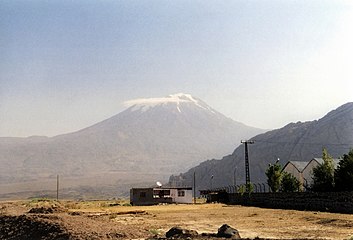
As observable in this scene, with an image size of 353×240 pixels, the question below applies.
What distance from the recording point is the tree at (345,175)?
5250 centimetres

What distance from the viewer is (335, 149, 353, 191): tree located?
52500mm

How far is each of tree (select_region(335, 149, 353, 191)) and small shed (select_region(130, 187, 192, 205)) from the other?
4418 centimetres

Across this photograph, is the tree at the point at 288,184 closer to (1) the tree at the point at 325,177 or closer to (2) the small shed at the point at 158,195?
(1) the tree at the point at 325,177

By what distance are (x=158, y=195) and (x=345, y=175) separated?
47943mm

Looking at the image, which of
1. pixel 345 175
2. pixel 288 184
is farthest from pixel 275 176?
pixel 345 175

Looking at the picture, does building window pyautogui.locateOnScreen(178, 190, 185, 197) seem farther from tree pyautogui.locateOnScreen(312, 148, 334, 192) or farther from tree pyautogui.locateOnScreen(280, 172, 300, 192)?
tree pyautogui.locateOnScreen(312, 148, 334, 192)

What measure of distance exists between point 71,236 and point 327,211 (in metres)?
29.6

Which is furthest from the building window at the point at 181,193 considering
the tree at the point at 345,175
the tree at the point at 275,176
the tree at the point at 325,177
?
the tree at the point at 345,175

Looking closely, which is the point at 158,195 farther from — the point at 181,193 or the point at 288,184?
the point at 288,184

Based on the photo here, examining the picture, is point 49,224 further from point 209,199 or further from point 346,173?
point 209,199

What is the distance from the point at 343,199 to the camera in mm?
45094

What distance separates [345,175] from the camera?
176 feet

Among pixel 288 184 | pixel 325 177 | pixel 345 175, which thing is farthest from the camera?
pixel 288 184

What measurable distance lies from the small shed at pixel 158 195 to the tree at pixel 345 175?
44.2m
